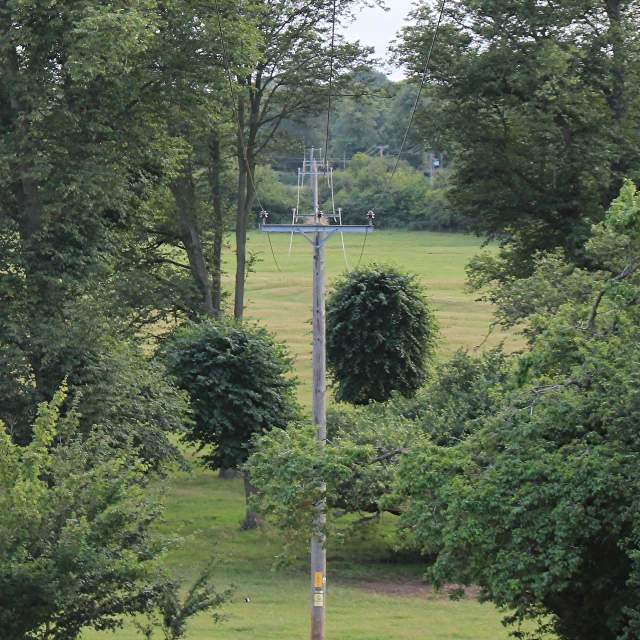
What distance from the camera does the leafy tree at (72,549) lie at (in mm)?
12820

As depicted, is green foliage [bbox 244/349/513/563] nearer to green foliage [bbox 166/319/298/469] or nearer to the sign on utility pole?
the sign on utility pole

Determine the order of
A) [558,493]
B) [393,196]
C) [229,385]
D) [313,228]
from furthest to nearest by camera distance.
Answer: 1. [393,196]
2. [229,385]
3. [313,228]
4. [558,493]

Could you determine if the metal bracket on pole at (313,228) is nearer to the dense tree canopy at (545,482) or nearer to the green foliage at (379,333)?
the dense tree canopy at (545,482)

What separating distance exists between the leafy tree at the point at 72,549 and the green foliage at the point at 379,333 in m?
18.6

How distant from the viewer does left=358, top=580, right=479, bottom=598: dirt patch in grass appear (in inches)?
1001

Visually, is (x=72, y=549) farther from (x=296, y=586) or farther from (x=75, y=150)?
(x=75, y=150)

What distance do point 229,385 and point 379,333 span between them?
20.2 feet

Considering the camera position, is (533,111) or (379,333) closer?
(533,111)

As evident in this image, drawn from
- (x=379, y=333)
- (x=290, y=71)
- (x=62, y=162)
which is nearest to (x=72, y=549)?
(x=62, y=162)

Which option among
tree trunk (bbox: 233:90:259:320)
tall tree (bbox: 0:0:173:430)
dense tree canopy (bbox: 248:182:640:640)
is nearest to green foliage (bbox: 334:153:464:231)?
tree trunk (bbox: 233:90:259:320)

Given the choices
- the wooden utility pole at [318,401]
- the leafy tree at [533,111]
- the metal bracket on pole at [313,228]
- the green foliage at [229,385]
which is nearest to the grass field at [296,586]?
the wooden utility pole at [318,401]

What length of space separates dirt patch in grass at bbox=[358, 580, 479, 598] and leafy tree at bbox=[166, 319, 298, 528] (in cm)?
495

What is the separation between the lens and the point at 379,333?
33.1 m

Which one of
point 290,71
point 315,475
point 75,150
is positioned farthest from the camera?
point 290,71
